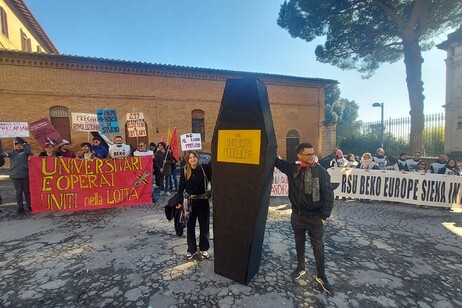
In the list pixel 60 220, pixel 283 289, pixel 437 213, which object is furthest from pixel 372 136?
pixel 60 220

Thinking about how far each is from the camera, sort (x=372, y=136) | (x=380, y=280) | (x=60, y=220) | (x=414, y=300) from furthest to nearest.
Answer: (x=372, y=136)
(x=60, y=220)
(x=380, y=280)
(x=414, y=300)

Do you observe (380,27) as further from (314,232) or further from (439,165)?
(314,232)

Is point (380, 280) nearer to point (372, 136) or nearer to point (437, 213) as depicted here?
point (437, 213)

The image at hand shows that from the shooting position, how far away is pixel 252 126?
2631 millimetres

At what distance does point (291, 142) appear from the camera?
18156 mm

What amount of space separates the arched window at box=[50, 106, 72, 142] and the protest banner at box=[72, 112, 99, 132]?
5.75 m

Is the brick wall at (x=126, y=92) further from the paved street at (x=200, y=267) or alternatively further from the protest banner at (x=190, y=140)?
the paved street at (x=200, y=267)

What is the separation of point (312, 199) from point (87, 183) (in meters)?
5.42

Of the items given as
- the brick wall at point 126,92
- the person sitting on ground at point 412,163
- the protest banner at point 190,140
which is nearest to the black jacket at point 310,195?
the person sitting on ground at point 412,163

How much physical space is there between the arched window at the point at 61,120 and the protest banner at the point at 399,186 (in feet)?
44.5

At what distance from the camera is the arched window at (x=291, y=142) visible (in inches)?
707

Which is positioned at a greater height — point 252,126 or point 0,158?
point 252,126

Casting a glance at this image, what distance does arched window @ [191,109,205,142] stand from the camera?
15430 mm

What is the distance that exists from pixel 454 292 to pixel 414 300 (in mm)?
609
